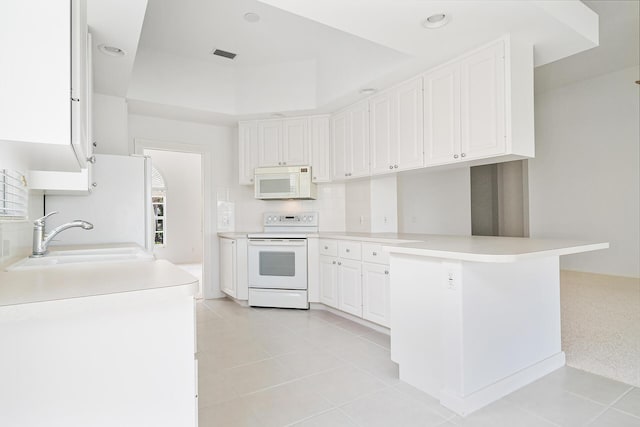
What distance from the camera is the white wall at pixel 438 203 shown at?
22.2 feet

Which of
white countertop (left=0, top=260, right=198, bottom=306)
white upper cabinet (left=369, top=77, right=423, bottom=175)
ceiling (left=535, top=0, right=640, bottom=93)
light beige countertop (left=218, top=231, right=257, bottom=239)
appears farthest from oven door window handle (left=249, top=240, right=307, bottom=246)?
ceiling (left=535, top=0, right=640, bottom=93)

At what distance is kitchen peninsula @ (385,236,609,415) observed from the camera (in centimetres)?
195

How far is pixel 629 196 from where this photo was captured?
4.77 metres

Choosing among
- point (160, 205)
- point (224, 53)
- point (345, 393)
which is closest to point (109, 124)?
point (224, 53)

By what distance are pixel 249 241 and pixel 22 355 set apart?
329 centimetres

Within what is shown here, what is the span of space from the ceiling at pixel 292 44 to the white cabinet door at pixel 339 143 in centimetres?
18

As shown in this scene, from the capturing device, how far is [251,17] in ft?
10.6

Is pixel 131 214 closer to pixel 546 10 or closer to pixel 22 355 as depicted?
pixel 22 355

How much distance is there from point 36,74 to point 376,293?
9.24 feet

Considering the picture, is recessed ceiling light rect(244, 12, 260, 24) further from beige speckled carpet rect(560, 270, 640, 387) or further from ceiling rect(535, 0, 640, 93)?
beige speckled carpet rect(560, 270, 640, 387)

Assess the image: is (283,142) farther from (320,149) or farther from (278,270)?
(278,270)

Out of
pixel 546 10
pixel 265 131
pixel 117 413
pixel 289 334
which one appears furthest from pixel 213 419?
pixel 265 131

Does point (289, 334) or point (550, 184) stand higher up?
point (550, 184)

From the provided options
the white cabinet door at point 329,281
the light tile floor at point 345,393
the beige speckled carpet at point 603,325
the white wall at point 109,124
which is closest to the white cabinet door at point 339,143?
the white cabinet door at point 329,281
